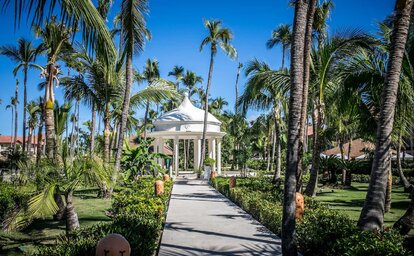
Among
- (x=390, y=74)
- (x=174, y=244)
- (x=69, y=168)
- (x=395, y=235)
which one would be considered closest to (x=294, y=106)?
(x=390, y=74)

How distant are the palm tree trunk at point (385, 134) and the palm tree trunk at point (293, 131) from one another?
1.47m

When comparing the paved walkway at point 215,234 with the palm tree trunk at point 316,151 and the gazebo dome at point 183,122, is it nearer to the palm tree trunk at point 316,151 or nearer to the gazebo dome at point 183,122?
the palm tree trunk at point 316,151

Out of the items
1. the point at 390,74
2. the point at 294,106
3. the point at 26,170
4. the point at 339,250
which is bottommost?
the point at 339,250

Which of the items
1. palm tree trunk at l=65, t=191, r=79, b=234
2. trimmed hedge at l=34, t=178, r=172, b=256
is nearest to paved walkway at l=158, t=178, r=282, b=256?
trimmed hedge at l=34, t=178, r=172, b=256

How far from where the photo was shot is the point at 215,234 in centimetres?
846

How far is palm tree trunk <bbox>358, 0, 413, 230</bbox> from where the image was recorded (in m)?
6.19

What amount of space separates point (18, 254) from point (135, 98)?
1009cm

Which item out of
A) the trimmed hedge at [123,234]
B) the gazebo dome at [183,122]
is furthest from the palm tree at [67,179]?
the gazebo dome at [183,122]

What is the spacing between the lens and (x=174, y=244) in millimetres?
7469

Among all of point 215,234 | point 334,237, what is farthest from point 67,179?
point 334,237

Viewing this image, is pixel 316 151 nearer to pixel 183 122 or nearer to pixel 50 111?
pixel 50 111

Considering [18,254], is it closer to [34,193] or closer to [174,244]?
[34,193]

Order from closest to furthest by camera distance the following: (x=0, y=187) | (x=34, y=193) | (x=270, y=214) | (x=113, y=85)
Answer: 1. (x=34, y=193)
2. (x=270, y=214)
3. (x=0, y=187)
4. (x=113, y=85)

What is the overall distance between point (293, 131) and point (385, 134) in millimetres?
1838
